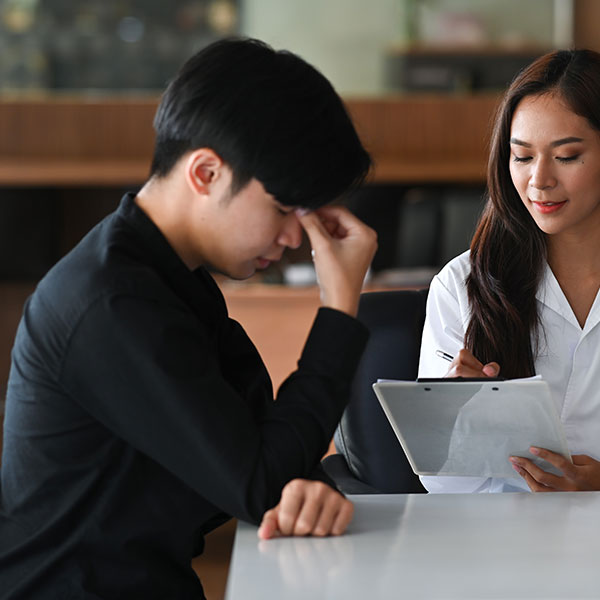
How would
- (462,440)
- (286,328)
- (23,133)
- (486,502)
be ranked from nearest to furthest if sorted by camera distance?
(486,502), (462,440), (286,328), (23,133)

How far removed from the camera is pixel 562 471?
1.17 m

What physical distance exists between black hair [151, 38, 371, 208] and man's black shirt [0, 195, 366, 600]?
115 mm

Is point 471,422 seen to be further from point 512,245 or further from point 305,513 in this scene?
point 512,245

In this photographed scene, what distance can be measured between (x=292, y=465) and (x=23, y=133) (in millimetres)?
3603

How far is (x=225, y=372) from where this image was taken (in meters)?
1.19

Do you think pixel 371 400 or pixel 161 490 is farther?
pixel 371 400

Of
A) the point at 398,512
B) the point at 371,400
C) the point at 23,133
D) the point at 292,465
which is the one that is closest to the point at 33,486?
the point at 292,465

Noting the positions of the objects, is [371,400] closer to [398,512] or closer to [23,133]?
[398,512]

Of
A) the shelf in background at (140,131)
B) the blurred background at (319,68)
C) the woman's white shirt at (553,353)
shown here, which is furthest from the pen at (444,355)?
the shelf in background at (140,131)

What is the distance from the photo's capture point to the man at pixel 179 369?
90cm

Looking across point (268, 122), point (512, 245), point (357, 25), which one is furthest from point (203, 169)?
point (357, 25)

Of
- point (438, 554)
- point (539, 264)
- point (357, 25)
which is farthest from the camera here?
point (357, 25)

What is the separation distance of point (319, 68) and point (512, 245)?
8.94 ft

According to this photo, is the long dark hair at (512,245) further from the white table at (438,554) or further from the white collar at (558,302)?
the white table at (438,554)
